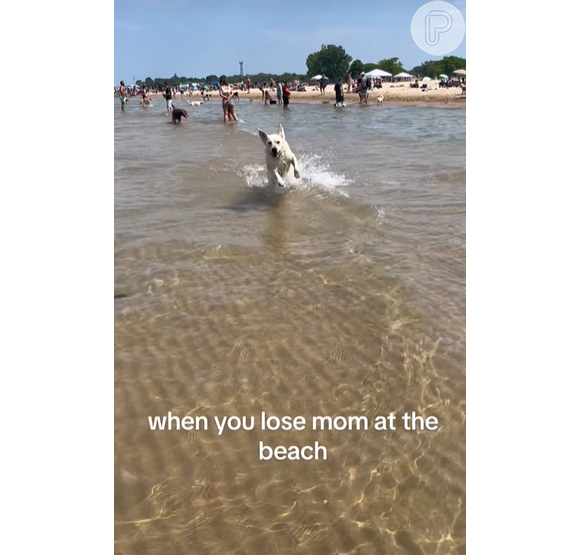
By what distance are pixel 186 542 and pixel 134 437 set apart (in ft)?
3.42

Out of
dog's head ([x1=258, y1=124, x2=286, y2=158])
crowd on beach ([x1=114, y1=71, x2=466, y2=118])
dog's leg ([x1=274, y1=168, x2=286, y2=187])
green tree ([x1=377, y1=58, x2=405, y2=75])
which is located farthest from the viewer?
green tree ([x1=377, y1=58, x2=405, y2=75])

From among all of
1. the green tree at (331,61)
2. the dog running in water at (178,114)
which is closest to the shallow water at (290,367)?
the dog running in water at (178,114)

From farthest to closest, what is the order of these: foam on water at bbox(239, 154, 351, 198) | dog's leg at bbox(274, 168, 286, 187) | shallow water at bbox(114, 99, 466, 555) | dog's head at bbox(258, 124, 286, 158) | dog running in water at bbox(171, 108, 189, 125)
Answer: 1. dog running in water at bbox(171, 108, 189, 125)
2. foam on water at bbox(239, 154, 351, 198)
3. dog's leg at bbox(274, 168, 286, 187)
4. dog's head at bbox(258, 124, 286, 158)
5. shallow water at bbox(114, 99, 466, 555)

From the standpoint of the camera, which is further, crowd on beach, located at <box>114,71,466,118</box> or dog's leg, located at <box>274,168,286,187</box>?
crowd on beach, located at <box>114,71,466,118</box>

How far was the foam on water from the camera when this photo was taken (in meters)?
11.4

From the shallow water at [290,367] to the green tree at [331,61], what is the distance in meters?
86.0

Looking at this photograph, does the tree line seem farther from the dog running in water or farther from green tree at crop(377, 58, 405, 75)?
the dog running in water

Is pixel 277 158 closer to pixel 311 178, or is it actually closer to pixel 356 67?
pixel 311 178

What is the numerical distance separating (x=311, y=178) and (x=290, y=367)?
824 cm

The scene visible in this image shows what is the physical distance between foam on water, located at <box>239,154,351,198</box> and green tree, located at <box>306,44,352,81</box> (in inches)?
3160

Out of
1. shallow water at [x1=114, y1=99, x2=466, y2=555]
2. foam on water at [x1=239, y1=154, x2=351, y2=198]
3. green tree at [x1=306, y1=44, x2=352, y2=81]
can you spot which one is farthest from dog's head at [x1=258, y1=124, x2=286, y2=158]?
green tree at [x1=306, y1=44, x2=352, y2=81]

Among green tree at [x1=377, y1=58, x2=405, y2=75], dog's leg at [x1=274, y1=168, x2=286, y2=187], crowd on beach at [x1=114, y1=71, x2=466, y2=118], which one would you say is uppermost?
green tree at [x1=377, y1=58, x2=405, y2=75]

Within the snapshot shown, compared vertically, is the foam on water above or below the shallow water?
above
